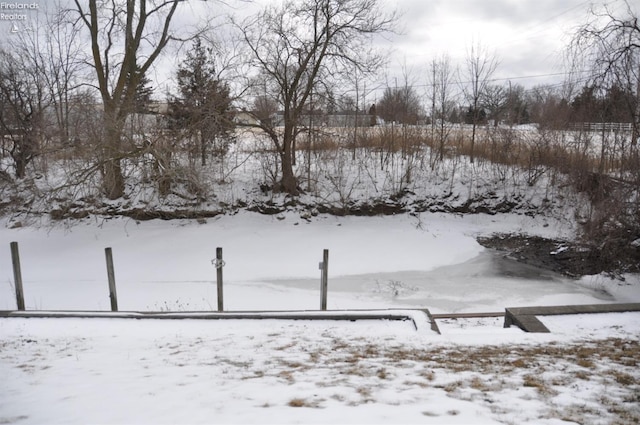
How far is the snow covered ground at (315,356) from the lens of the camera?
3.00 meters

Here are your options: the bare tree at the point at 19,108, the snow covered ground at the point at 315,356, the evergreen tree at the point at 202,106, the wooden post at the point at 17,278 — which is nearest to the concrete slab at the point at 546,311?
the snow covered ground at the point at 315,356

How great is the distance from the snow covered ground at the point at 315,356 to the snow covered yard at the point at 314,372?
2 centimetres

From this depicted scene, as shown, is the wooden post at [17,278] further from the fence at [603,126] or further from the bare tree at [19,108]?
the fence at [603,126]

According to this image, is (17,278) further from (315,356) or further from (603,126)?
(603,126)

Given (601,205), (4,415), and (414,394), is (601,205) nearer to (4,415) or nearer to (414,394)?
(414,394)

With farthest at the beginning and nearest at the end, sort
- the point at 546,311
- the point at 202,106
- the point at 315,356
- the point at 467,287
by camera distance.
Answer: the point at 202,106 < the point at 467,287 < the point at 546,311 < the point at 315,356

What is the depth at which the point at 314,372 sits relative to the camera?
3928 millimetres

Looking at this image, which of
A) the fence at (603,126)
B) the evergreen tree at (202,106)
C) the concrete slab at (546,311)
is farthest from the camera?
the evergreen tree at (202,106)

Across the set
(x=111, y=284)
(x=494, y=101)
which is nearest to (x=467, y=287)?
(x=111, y=284)

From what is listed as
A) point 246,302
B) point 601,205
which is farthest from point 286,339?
point 601,205

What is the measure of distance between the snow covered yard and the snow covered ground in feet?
0.06

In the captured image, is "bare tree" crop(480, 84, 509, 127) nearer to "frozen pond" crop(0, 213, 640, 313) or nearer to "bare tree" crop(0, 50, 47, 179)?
"frozen pond" crop(0, 213, 640, 313)

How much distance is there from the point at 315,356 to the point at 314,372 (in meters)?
0.62

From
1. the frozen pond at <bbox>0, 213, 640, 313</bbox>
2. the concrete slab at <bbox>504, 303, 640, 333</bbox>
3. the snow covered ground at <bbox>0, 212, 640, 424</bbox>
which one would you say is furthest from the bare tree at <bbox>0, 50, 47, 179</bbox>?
the concrete slab at <bbox>504, 303, 640, 333</bbox>
